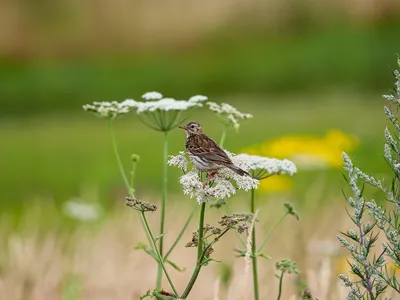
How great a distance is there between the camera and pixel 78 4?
10.4 meters

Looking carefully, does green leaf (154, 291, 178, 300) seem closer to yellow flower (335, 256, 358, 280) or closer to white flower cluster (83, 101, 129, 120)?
white flower cluster (83, 101, 129, 120)

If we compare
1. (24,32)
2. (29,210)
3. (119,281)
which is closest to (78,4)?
(24,32)

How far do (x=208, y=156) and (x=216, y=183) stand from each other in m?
0.09

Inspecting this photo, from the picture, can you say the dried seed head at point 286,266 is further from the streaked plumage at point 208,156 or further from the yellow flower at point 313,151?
the yellow flower at point 313,151

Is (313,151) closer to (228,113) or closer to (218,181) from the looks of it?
(228,113)

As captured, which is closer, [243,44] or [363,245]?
[363,245]

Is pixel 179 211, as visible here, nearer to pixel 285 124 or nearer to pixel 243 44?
pixel 285 124

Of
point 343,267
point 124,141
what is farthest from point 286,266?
point 124,141

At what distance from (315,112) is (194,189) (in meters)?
7.54

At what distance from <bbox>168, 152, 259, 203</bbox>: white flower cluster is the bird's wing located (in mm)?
23

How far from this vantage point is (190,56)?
34.4ft

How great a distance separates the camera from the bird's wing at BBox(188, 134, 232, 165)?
1702 mm

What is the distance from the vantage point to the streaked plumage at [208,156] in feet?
5.55

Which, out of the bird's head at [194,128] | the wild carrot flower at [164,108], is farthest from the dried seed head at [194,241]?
the wild carrot flower at [164,108]
